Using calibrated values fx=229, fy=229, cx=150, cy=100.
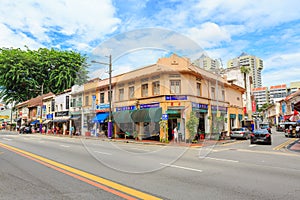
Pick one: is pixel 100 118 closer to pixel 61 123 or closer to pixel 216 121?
pixel 216 121

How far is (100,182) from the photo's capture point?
5.89 meters

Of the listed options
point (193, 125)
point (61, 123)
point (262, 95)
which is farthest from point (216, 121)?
point (262, 95)

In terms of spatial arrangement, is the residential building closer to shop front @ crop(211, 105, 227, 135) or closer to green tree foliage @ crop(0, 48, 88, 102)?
green tree foliage @ crop(0, 48, 88, 102)

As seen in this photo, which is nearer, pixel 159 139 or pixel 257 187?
pixel 257 187

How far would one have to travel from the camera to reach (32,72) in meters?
46.6

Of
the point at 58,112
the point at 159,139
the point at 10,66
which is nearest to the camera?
the point at 159,139

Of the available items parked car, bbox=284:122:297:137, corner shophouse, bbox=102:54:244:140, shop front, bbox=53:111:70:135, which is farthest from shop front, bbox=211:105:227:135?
shop front, bbox=53:111:70:135

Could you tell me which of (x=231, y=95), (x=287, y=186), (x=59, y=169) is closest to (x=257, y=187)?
(x=287, y=186)

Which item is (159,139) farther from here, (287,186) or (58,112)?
(58,112)

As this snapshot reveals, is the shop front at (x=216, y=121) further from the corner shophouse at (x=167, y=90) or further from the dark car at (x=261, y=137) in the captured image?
the dark car at (x=261, y=137)

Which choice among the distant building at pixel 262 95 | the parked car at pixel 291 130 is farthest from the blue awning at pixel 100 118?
the distant building at pixel 262 95

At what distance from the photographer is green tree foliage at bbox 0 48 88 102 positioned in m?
44.2

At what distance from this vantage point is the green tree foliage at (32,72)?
4416 centimetres

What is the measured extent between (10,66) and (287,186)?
162 ft
